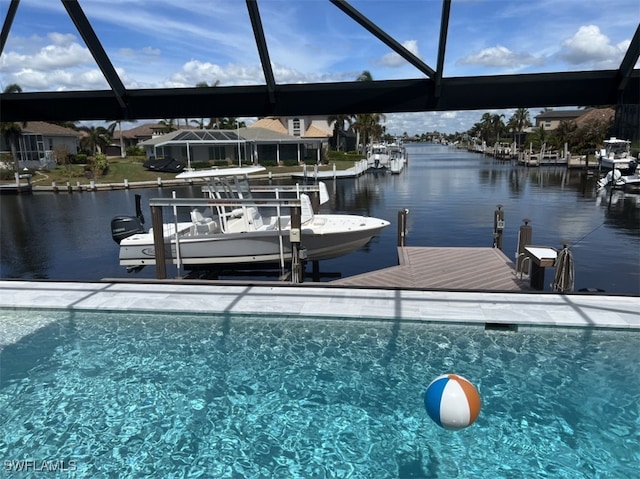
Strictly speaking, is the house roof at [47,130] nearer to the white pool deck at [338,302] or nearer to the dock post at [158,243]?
the dock post at [158,243]

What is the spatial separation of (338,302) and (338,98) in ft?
12.3

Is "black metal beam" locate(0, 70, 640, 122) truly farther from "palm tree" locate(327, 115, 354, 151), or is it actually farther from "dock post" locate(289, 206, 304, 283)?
"palm tree" locate(327, 115, 354, 151)

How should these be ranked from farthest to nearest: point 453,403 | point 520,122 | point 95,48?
point 520,122 → point 95,48 → point 453,403

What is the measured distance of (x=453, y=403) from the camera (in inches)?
179

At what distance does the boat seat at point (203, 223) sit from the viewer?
44.4 ft

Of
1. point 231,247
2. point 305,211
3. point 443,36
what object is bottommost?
point 231,247

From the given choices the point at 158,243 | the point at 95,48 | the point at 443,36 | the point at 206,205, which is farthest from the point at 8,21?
the point at 443,36

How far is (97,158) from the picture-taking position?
167 feet

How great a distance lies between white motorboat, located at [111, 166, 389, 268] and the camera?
13.2m

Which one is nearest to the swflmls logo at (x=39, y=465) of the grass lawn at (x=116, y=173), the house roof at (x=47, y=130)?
the grass lawn at (x=116, y=173)

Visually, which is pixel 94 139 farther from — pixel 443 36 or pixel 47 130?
pixel 443 36

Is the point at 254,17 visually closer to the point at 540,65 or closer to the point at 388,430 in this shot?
the point at 540,65

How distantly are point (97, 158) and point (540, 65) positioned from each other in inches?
2079

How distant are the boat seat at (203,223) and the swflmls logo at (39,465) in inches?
352
